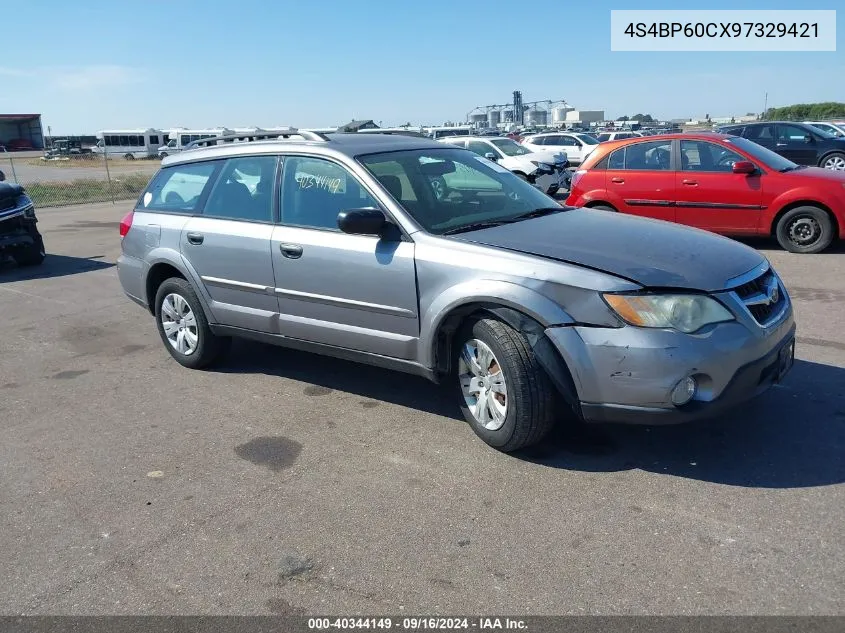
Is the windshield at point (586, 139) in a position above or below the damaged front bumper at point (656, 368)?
above

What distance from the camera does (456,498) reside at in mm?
3760

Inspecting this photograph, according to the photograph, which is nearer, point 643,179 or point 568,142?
point 643,179

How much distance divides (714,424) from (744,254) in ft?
3.30

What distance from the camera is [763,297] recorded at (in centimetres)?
404

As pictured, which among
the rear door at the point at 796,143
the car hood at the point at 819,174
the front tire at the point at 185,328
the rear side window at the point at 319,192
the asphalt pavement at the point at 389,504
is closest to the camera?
the asphalt pavement at the point at 389,504

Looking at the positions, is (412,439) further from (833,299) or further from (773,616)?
(833,299)

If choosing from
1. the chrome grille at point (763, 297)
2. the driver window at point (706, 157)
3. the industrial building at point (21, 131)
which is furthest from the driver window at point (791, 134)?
the industrial building at point (21, 131)

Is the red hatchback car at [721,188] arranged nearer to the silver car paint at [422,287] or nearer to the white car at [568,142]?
the silver car paint at [422,287]

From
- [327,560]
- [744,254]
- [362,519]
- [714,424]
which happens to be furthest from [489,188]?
[327,560]

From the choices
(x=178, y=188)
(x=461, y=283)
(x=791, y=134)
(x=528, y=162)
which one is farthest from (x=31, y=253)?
(x=791, y=134)

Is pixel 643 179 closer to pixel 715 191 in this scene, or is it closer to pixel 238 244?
pixel 715 191

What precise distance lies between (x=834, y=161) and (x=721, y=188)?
436 inches

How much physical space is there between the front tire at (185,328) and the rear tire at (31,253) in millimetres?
6083

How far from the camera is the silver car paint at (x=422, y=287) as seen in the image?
3670 millimetres
